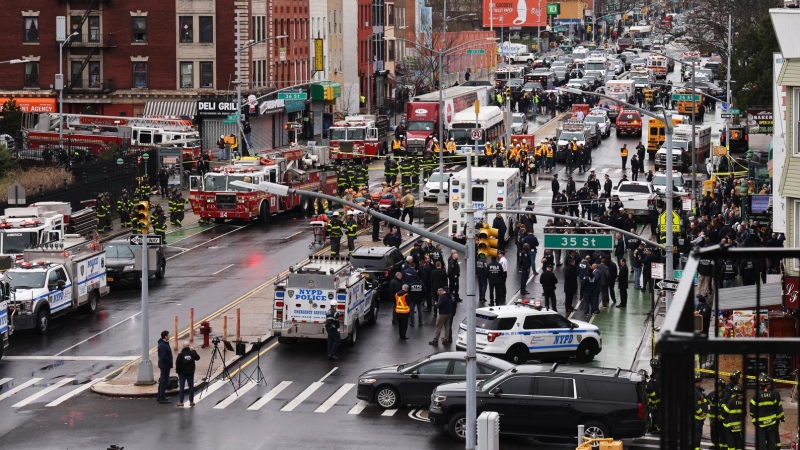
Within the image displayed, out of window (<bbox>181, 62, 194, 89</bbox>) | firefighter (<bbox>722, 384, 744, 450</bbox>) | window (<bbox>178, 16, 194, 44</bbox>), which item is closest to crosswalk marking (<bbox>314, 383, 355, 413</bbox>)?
firefighter (<bbox>722, 384, 744, 450</bbox>)

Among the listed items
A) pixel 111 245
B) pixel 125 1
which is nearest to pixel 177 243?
pixel 111 245

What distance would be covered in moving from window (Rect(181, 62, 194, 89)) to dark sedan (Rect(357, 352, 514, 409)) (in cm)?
5903

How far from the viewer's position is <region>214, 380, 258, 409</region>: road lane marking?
30828 millimetres

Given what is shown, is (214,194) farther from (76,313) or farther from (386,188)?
(76,313)

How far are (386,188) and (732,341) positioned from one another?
53.8 metres

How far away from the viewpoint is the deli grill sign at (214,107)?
8362 centimetres

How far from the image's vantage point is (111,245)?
45.3 m

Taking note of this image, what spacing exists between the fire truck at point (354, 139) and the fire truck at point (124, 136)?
7.77 metres

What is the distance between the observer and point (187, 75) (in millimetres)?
87125

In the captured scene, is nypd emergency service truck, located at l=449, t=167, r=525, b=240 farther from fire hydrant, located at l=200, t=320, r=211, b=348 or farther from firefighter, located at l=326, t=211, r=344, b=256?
fire hydrant, located at l=200, t=320, r=211, b=348

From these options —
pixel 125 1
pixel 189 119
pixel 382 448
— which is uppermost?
pixel 125 1

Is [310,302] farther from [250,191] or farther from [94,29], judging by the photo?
[94,29]

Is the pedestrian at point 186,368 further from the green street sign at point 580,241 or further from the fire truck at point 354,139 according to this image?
the fire truck at point 354,139

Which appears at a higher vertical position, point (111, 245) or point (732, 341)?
point (732, 341)
